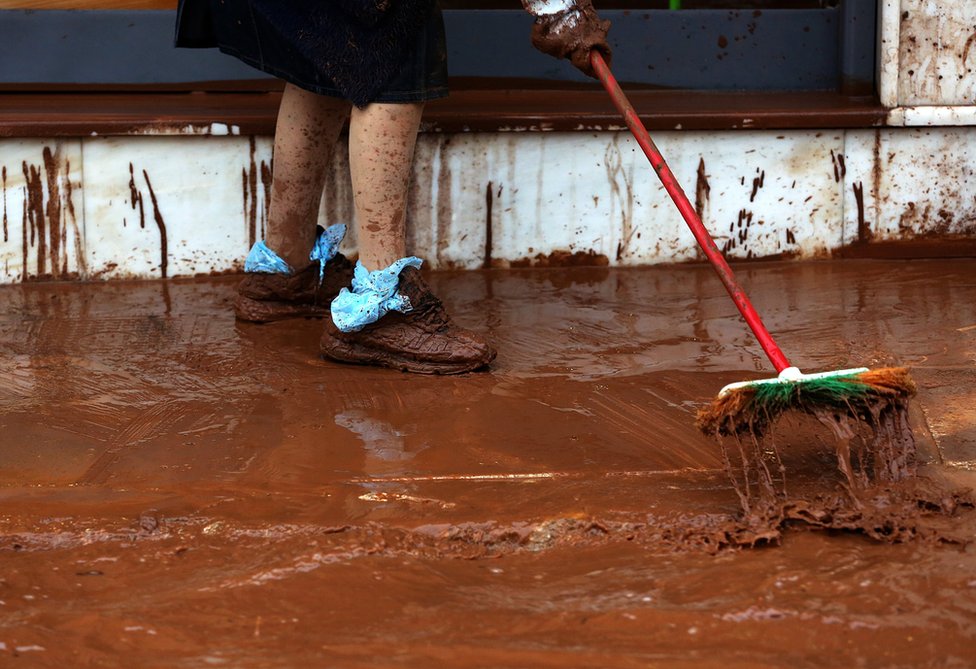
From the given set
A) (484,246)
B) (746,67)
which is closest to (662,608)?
(484,246)

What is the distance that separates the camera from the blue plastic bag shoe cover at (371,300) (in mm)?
2732

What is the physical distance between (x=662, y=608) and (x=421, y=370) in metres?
1.18

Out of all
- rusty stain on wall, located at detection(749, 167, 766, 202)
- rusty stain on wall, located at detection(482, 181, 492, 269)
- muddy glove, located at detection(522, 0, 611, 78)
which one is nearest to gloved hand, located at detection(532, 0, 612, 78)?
muddy glove, located at detection(522, 0, 611, 78)

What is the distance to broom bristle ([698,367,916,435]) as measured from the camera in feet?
6.51

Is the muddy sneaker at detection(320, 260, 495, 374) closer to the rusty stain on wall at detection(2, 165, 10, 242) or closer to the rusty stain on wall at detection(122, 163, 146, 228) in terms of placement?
the rusty stain on wall at detection(122, 163, 146, 228)

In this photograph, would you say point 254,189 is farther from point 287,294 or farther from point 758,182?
point 758,182

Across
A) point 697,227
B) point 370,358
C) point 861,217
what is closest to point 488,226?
point 370,358

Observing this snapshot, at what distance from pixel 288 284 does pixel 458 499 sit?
1263 millimetres

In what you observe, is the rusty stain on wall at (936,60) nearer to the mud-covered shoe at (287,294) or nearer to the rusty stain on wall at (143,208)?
the mud-covered shoe at (287,294)

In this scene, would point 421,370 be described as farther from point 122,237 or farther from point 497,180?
point 122,237

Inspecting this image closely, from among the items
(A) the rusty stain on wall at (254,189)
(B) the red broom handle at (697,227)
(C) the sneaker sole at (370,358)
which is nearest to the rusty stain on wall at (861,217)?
(B) the red broom handle at (697,227)

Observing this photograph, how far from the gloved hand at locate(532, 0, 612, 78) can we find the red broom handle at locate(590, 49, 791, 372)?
3cm

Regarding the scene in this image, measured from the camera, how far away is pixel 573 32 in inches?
101

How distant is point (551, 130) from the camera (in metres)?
3.51
